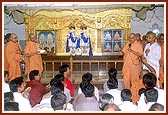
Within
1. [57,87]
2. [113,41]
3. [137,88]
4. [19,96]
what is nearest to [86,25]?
[113,41]

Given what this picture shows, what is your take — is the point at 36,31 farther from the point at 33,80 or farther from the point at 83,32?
the point at 33,80

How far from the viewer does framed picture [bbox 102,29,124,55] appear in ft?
27.1

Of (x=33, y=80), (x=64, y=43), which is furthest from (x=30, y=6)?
(x=33, y=80)

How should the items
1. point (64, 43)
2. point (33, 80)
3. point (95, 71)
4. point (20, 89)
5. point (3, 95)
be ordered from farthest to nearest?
point (64, 43), point (95, 71), point (33, 80), point (20, 89), point (3, 95)

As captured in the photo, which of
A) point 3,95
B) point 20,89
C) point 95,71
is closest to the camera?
point 3,95

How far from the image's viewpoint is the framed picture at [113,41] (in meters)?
8.25

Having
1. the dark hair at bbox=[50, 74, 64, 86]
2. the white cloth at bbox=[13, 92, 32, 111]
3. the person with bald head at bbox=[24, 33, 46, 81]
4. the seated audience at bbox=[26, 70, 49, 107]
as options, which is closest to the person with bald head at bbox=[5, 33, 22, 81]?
the person with bald head at bbox=[24, 33, 46, 81]

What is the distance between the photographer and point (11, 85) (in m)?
4.37

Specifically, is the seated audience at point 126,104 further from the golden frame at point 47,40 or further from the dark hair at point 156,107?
the golden frame at point 47,40

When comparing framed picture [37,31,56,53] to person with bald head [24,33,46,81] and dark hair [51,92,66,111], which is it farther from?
dark hair [51,92,66,111]

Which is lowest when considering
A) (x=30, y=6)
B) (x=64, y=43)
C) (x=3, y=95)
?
(x=3, y=95)

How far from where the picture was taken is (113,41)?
8.27m

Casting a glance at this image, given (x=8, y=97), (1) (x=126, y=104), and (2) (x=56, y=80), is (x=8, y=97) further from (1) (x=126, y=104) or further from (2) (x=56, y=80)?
(1) (x=126, y=104)

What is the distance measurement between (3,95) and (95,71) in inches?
159
